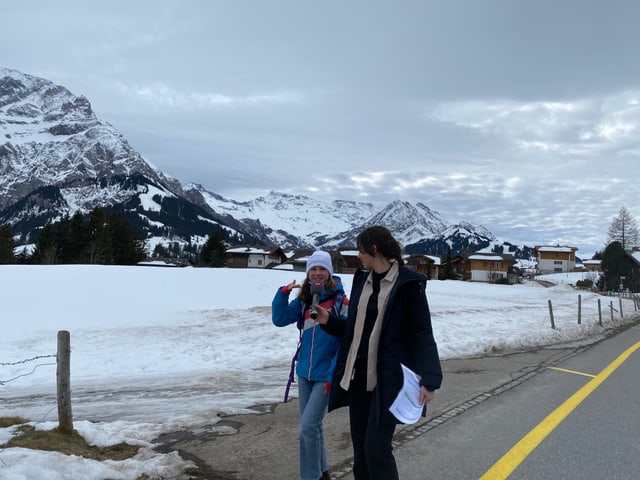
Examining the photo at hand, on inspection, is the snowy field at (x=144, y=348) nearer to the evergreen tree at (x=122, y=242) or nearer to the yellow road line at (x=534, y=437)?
the yellow road line at (x=534, y=437)

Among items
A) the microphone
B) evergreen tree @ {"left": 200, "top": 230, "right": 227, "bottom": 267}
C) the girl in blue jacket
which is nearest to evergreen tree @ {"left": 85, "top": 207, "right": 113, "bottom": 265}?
evergreen tree @ {"left": 200, "top": 230, "right": 227, "bottom": 267}

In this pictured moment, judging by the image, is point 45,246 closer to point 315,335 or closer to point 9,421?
point 9,421

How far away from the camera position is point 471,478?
4203 millimetres

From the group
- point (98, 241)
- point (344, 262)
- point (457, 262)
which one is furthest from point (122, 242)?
point (457, 262)

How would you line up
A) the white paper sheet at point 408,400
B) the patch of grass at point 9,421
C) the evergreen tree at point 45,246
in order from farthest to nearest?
the evergreen tree at point 45,246
the patch of grass at point 9,421
the white paper sheet at point 408,400

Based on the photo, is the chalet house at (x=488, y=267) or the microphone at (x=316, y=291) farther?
the chalet house at (x=488, y=267)

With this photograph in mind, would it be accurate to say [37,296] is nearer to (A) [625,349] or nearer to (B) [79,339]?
(B) [79,339]

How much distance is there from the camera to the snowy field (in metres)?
5.36

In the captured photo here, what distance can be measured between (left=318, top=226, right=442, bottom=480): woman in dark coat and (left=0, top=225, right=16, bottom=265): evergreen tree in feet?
216

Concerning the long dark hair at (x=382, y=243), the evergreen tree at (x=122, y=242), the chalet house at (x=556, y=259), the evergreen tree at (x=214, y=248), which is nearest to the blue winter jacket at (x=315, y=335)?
the long dark hair at (x=382, y=243)

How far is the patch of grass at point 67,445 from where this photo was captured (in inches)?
179

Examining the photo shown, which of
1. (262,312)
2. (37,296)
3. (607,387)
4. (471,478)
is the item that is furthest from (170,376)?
(37,296)

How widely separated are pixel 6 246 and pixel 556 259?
110 m

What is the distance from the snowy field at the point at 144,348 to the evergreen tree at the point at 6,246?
43969mm
